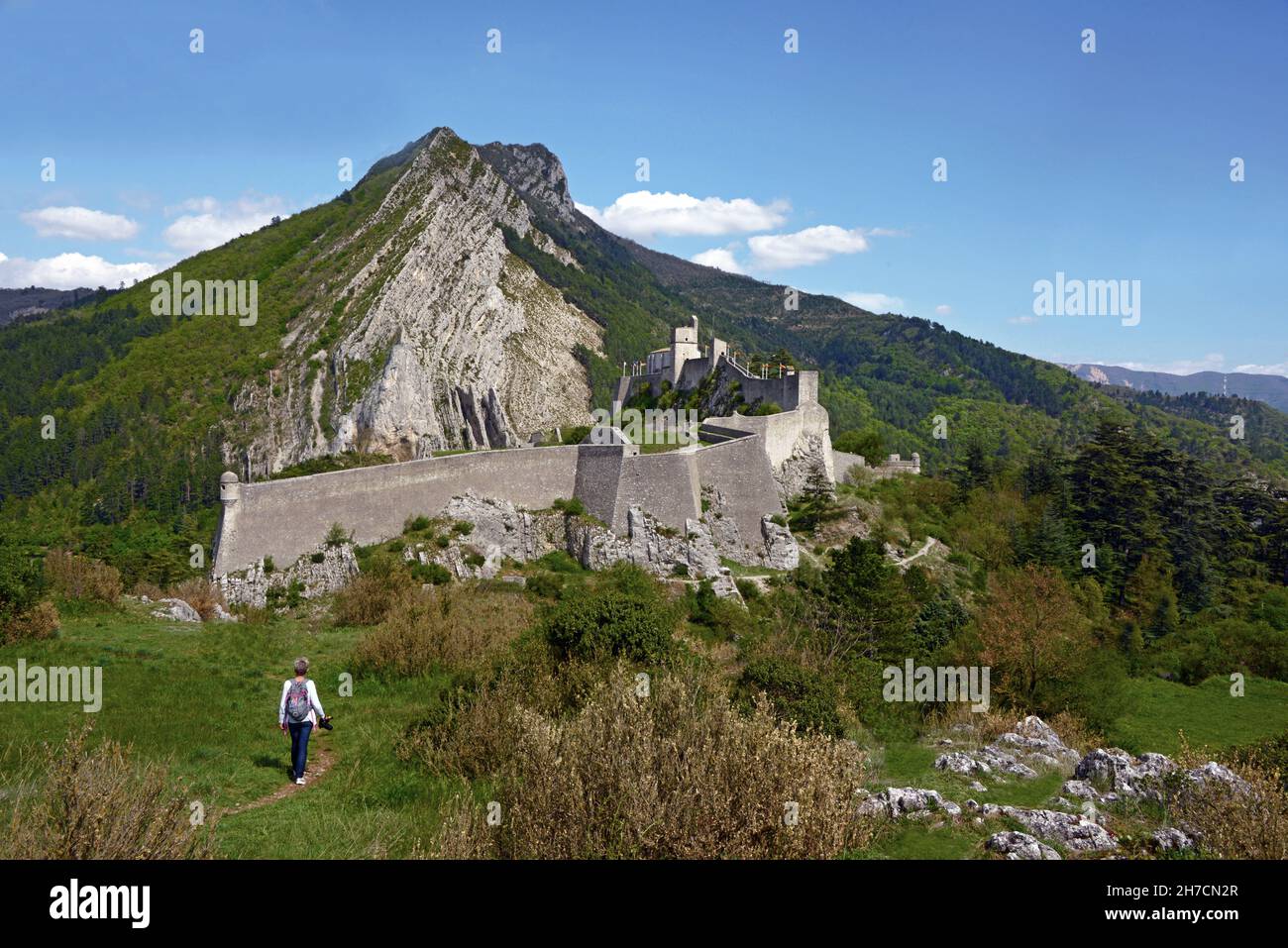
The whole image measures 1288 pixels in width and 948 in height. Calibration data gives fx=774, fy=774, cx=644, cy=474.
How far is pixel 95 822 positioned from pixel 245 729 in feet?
20.9

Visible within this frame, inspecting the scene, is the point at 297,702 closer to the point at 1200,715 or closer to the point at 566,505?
the point at 566,505

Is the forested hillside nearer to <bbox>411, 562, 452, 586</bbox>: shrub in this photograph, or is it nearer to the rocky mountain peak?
the rocky mountain peak

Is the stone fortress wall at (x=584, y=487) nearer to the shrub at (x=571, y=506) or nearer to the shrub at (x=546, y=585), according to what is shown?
the shrub at (x=571, y=506)

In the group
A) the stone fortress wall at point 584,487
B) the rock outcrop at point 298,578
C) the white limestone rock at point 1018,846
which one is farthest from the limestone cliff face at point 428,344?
the white limestone rock at point 1018,846

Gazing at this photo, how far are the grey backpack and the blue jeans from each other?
9cm

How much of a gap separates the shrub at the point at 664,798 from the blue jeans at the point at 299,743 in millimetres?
3499

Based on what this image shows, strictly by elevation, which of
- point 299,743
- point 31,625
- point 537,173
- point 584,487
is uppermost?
point 537,173

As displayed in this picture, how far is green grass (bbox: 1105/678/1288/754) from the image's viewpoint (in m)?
23.2

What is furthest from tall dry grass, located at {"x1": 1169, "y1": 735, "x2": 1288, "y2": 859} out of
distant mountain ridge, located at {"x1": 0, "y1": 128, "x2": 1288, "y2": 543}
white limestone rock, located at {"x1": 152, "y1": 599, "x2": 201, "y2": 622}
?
distant mountain ridge, located at {"x1": 0, "y1": 128, "x2": 1288, "y2": 543}

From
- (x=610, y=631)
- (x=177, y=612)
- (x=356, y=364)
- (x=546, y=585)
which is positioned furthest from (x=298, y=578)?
(x=356, y=364)

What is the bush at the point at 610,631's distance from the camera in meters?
11.4

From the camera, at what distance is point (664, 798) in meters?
6.00
